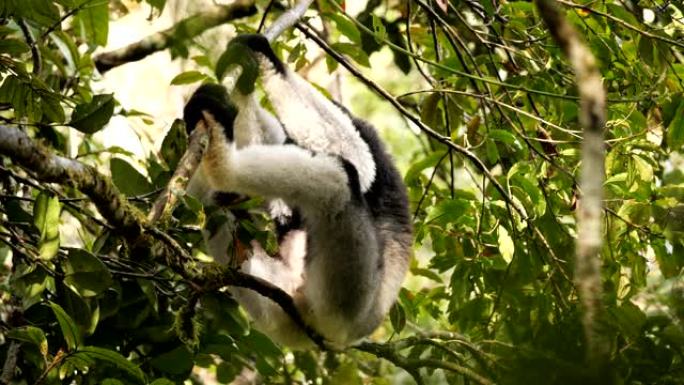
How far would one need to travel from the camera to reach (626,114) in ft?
11.5

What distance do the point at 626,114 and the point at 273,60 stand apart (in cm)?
152

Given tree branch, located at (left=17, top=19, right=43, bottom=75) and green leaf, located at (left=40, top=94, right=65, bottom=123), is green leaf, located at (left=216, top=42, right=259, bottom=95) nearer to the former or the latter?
green leaf, located at (left=40, top=94, right=65, bottom=123)

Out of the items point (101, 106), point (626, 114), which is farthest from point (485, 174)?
point (101, 106)

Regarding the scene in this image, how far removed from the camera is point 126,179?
3230mm

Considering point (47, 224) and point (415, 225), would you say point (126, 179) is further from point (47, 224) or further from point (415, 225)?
point (415, 225)

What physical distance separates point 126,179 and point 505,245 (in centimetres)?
152

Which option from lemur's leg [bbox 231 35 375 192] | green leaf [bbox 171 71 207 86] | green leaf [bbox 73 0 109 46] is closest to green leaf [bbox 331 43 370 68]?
lemur's leg [bbox 231 35 375 192]

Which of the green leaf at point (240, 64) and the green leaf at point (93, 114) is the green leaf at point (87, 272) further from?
the green leaf at point (240, 64)

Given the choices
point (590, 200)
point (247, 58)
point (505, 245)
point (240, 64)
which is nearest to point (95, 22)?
point (247, 58)

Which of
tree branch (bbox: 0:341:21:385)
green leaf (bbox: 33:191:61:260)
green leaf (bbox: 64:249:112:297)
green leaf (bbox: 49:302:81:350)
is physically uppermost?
green leaf (bbox: 33:191:61:260)

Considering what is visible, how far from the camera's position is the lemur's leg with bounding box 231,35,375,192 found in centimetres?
366

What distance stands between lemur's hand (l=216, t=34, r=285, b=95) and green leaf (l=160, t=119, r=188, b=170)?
370 millimetres

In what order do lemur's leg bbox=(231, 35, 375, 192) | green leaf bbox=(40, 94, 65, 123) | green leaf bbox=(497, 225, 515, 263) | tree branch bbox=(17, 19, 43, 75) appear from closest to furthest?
green leaf bbox=(40, 94, 65, 123) → tree branch bbox=(17, 19, 43, 75) → green leaf bbox=(497, 225, 515, 263) → lemur's leg bbox=(231, 35, 375, 192)

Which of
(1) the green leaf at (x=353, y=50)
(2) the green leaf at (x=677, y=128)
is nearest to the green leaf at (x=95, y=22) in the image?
(1) the green leaf at (x=353, y=50)
